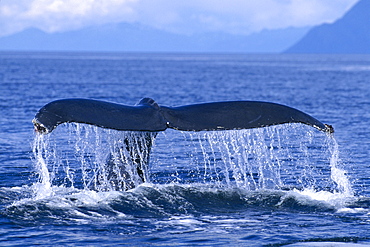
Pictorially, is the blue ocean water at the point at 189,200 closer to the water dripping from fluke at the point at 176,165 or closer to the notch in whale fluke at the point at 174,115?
the water dripping from fluke at the point at 176,165

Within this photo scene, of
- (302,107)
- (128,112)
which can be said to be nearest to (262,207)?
(128,112)

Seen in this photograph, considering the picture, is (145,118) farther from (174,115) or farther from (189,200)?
(189,200)

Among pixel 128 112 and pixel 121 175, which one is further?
pixel 121 175

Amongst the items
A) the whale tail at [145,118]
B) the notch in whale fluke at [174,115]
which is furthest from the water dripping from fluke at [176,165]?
the notch in whale fluke at [174,115]

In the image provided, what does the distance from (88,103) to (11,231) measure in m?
1.82

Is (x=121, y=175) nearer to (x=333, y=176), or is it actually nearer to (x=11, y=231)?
(x=11, y=231)

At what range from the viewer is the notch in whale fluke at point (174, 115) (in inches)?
274

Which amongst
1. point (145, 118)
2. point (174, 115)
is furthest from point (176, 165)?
point (145, 118)

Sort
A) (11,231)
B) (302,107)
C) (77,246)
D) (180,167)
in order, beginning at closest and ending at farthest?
(77,246)
(11,231)
(180,167)
(302,107)

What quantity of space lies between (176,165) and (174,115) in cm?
502

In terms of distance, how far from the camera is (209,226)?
785cm

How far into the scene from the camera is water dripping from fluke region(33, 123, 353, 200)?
8.59 m

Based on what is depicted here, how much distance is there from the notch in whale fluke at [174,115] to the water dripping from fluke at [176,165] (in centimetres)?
22

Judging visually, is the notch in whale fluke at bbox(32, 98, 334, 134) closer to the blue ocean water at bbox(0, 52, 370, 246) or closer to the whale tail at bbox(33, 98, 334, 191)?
the whale tail at bbox(33, 98, 334, 191)
